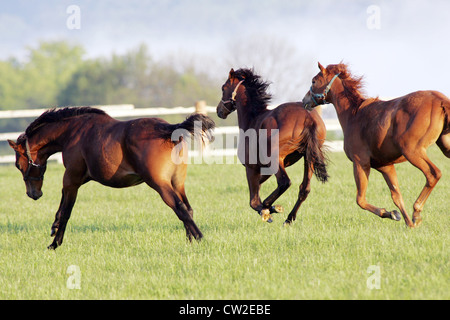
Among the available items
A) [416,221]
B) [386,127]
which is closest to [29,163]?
[386,127]

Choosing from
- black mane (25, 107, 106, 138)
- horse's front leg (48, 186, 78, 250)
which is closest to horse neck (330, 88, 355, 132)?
→ black mane (25, 107, 106, 138)

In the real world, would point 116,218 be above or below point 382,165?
below

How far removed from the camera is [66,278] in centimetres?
541

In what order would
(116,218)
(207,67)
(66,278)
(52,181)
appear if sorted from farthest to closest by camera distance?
(207,67) < (52,181) < (116,218) < (66,278)

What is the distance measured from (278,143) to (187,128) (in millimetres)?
1501

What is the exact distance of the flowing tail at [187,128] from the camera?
6422 mm

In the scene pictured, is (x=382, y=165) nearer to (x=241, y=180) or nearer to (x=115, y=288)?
(x=115, y=288)

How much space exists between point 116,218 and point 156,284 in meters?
4.24

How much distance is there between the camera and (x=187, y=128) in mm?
6473

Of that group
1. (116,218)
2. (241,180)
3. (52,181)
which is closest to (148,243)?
(116,218)

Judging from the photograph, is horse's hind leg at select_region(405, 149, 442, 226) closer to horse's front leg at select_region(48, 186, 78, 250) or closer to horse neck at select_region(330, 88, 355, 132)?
horse neck at select_region(330, 88, 355, 132)

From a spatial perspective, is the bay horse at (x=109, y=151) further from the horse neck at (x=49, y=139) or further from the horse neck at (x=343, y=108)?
the horse neck at (x=343, y=108)

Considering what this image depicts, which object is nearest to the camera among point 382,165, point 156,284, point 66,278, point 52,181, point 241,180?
point 156,284

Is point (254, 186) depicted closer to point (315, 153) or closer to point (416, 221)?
point (315, 153)
